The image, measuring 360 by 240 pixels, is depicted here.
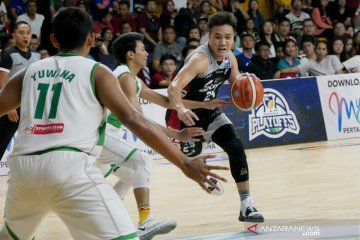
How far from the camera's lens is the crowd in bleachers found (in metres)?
16.6

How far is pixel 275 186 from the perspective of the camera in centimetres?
1063

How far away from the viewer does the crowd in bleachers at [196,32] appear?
16.6 meters

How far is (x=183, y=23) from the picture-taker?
1862 centimetres

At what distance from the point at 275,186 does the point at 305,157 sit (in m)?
3.23

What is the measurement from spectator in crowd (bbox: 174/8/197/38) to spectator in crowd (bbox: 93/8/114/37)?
148 cm

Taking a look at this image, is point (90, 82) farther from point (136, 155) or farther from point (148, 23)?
point (148, 23)

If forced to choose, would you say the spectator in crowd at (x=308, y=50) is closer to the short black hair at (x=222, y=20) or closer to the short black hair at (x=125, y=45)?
the short black hair at (x=222, y=20)

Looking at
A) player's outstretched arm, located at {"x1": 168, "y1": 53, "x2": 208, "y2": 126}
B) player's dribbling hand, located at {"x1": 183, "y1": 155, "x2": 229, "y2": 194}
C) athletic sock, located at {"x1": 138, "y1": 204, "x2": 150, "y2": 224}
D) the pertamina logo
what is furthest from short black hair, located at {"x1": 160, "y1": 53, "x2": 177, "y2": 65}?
player's dribbling hand, located at {"x1": 183, "y1": 155, "x2": 229, "y2": 194}

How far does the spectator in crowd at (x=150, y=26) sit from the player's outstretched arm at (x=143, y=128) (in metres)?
13.4

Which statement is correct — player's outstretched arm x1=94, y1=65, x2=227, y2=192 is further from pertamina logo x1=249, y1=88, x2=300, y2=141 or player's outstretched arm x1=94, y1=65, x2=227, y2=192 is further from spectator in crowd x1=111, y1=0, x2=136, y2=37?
spectator in crowd x1=111, y1=0, x2=136, y2=37

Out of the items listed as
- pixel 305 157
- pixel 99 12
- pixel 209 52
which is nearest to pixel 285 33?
pixel 99 12

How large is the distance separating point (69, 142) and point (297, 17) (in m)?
16.7

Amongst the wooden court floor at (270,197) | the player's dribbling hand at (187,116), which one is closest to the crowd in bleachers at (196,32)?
the wooden court floor at (270,197)

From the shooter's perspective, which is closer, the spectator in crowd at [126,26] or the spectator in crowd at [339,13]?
the spectator in crowd at [126,26]
